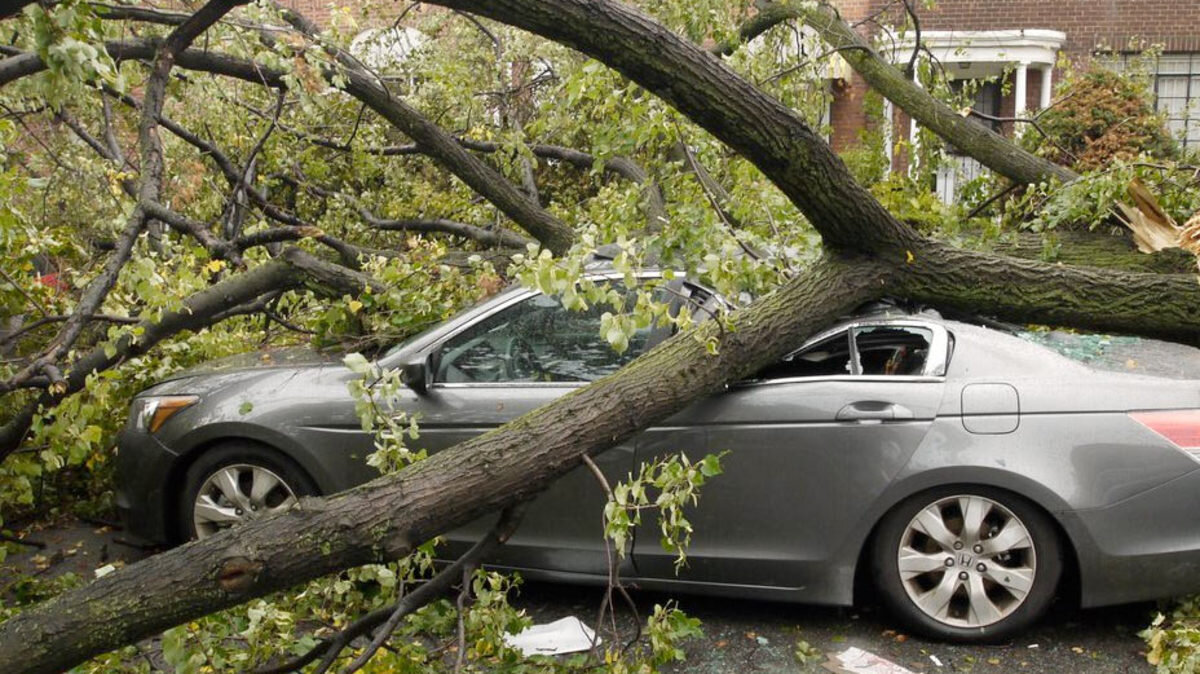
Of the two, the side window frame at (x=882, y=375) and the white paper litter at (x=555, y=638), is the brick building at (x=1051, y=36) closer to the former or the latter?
the side window frame at (x=882, y=375)

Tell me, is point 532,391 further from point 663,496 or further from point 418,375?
Answer: point 663,496

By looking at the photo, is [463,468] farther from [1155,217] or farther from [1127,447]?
[1155,217]

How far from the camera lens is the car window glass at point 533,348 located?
16.4 ft

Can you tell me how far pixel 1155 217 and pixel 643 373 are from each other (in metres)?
3.88

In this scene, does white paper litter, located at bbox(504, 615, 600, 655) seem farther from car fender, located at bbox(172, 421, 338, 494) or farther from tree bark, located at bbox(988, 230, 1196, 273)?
tree bark, located at bbox(988, 230, 1196, 273)

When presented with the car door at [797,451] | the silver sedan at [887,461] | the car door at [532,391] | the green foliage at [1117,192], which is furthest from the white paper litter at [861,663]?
the green foliage at [1117,192]

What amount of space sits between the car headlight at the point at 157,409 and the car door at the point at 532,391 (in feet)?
3.93

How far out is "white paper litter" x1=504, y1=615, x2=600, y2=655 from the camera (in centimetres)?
459

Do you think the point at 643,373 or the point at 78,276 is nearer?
the point at 643,373

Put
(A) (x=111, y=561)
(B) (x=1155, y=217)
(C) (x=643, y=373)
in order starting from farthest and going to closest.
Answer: (B) (x=1155, y=217), (A) (x=111, y=561), (C) (x=643, y=373)

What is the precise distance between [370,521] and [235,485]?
2281mm

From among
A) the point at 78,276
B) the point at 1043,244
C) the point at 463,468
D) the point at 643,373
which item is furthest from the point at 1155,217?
the point at 78,276

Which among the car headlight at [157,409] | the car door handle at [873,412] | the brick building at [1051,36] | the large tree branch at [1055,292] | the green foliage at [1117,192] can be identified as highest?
the brick building at [1051,36]

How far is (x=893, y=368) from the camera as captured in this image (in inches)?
190
